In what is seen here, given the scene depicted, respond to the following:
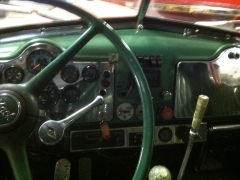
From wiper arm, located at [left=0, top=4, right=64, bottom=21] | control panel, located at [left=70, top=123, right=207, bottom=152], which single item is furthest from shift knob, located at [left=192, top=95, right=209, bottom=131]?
wiper arm, located at [left=0, top=4, right=64, bottom=21]

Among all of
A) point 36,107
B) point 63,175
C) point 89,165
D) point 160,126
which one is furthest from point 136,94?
point 36,107

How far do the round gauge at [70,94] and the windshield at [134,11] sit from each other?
1.13ft

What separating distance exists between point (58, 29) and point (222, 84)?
2.56ft

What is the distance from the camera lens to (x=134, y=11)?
1.71 meters

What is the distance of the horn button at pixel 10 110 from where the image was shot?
981 mm

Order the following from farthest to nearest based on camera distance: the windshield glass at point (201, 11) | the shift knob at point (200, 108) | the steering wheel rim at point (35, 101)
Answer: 1. the windshield glass at point (201, 11)
2. the shift knob at point (200, 108)
3. the steering wheel rim at point (35, 101)

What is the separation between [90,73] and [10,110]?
525 mm

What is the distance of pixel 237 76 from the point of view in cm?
163

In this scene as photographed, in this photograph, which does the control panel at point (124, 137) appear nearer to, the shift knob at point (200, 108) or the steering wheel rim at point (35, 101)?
the shift knob at point (200, 108)

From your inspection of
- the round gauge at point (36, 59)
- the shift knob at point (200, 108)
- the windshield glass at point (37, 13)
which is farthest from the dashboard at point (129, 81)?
the shift knob at point (200, 108)

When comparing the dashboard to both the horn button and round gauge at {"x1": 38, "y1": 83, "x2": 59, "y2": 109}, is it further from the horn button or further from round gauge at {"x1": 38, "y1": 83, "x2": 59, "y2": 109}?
the horn button

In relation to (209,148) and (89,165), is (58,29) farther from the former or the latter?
(209,148)

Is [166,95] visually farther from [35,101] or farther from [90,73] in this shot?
[35,101]

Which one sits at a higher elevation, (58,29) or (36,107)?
(58,29)
